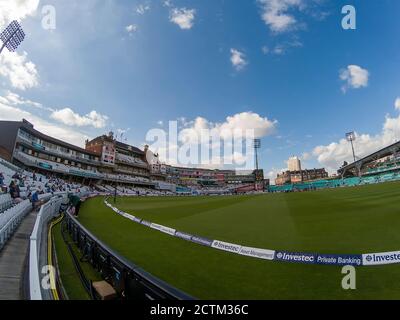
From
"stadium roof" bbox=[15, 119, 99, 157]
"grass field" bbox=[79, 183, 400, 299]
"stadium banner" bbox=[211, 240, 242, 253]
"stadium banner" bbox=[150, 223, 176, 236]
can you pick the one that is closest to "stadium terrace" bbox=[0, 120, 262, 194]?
"stadium roof" bbox=[15, 119, 99, 157]

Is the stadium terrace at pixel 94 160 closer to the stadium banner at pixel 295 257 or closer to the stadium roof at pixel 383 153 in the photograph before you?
the stadium roof at pixel 383 153

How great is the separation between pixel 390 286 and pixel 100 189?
69.1m

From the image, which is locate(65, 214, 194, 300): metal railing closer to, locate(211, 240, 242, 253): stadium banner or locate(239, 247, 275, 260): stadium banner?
locate(211, 240, 242, 253): stadium banner

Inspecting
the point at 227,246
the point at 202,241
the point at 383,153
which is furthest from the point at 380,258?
the point at 383,153

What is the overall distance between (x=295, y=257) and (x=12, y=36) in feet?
115

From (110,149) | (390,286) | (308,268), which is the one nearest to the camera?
(390,286)

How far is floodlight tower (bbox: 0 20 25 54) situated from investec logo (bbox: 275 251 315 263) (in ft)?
109

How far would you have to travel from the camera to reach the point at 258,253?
8.38m

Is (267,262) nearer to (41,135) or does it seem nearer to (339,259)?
(339,259)

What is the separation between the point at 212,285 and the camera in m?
6.28

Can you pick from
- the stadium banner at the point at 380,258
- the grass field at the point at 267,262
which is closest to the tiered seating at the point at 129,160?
the grass field at the point at 267,262
